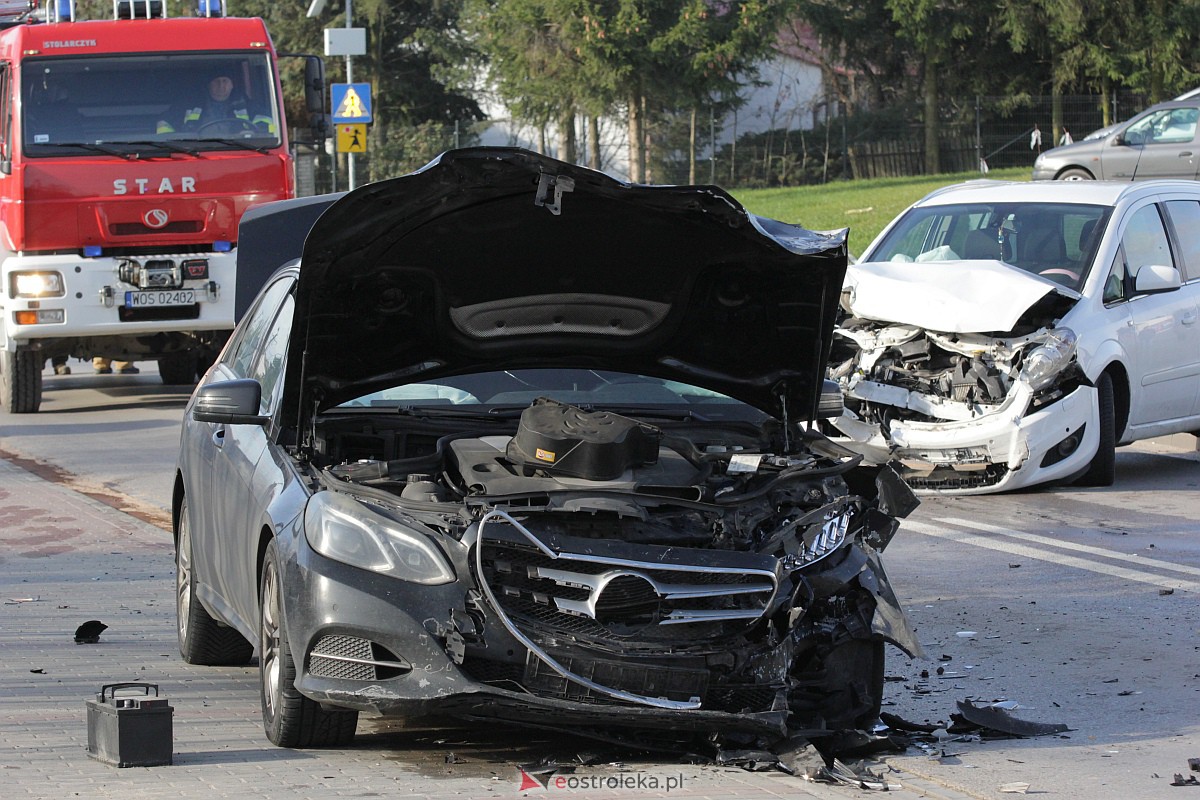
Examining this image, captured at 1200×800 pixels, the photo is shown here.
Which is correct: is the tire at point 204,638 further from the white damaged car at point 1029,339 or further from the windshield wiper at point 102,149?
the windshield wiper at point 102,149

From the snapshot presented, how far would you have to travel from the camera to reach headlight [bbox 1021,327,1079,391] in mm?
10805

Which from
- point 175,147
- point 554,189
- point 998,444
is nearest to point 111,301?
point 175,147

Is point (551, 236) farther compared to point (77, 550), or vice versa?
→ point (77, 550)

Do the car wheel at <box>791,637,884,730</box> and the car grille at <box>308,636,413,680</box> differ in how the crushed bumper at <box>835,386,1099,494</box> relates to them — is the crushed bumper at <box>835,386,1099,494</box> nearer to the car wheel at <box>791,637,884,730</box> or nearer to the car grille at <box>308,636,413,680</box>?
the car wheel at <box>791,637,884,730</box>

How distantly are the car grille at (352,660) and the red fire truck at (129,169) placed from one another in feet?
36.7

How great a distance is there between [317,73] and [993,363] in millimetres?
8771

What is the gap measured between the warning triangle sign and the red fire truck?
342 inches

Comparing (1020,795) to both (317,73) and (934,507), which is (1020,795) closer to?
(934,507)

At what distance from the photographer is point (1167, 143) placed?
2830cm

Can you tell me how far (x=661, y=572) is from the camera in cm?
531

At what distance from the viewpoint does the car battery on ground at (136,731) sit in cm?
543

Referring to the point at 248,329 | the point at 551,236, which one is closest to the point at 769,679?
the point at 551,236

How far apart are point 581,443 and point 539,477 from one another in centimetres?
18

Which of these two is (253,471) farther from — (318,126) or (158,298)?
(318,126)
